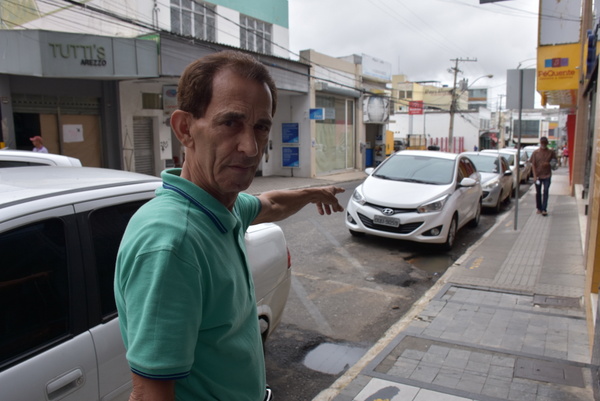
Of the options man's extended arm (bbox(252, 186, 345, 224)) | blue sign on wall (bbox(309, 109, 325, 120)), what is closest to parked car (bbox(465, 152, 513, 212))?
blue sign on wall (bbox(309, 109, 325, 120))

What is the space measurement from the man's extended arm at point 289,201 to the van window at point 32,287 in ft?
2.98

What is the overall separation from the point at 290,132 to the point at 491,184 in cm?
1274

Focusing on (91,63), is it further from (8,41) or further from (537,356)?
(537,356)

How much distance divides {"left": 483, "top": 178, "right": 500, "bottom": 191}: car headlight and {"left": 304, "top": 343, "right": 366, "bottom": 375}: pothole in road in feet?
31.6

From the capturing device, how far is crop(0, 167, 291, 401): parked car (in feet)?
6.37

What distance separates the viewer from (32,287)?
2055 millimetres

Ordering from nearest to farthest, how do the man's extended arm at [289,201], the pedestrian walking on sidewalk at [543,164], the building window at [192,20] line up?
the man's extended arm at [289,201]
the pedestrian walking on sidewalk at [543,164]
the building window at [192,20]

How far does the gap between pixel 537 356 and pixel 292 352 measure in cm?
216

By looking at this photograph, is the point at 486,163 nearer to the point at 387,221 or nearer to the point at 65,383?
the point at 387,221

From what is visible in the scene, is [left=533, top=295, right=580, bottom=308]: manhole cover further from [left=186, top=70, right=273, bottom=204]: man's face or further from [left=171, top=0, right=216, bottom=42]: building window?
[left=171, top=0, right=216, bottom=42]: building window

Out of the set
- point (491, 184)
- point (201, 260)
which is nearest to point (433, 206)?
point (491, 184)

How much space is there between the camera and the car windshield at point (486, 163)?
14.3 metres

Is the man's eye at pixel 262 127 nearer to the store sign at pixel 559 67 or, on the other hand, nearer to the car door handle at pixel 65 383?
the car door handle at pixel 65 383

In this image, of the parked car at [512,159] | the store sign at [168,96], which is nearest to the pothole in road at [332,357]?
the store sign at [168,96]
